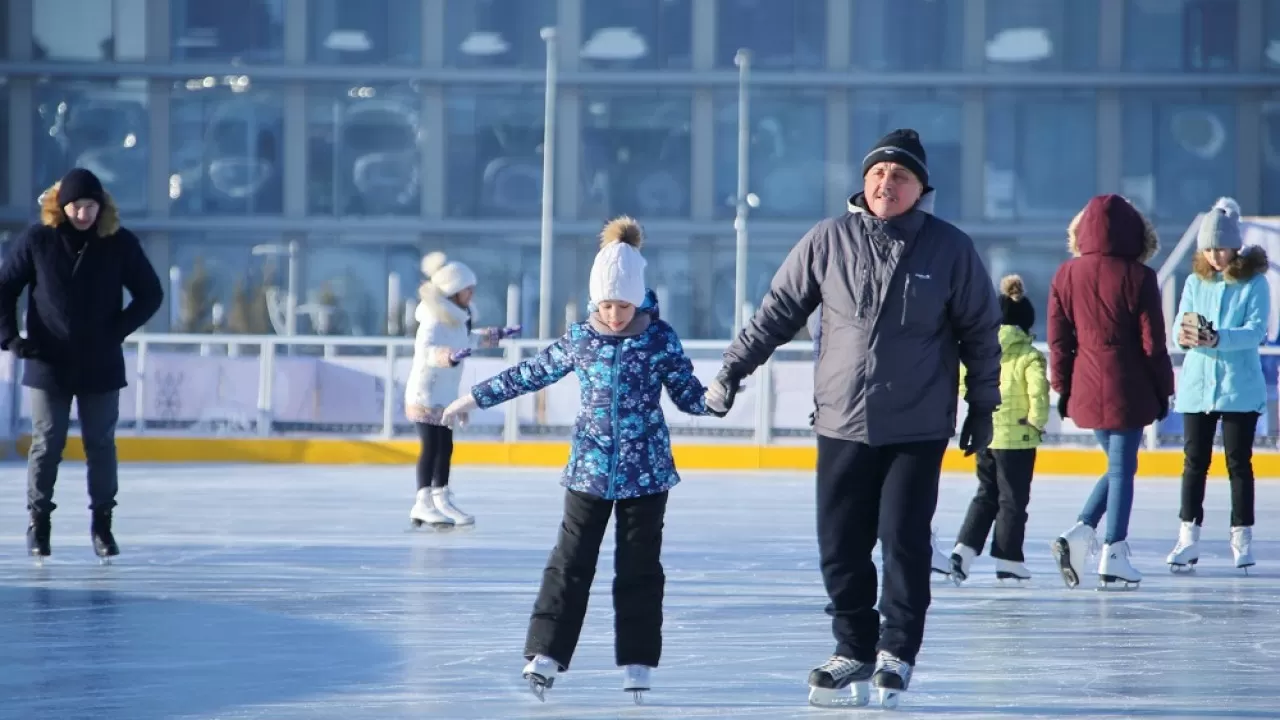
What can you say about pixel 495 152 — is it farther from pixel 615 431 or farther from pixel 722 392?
pixel 722 392

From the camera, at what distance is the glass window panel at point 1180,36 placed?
143ft

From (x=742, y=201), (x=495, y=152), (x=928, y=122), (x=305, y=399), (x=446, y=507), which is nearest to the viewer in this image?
(x=446, y=507)

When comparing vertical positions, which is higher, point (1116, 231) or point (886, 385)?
point (1116, 231)

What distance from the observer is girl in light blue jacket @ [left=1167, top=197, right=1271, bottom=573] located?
8.89 m

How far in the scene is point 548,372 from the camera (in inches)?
229

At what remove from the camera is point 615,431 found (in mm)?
5730

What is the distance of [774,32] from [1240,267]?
35537 mm

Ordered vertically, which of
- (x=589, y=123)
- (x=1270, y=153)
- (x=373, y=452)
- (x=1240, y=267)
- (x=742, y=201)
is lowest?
(x=373, y=452)

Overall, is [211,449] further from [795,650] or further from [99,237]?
[795,650]

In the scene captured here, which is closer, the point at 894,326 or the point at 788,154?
the point at 894,326

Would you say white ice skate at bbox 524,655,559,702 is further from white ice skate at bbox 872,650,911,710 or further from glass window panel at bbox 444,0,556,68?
glass window panel at bbox 444,0,556,68

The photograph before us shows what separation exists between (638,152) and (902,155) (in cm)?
3896

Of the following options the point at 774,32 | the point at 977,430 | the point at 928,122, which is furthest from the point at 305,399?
the point at 928,122

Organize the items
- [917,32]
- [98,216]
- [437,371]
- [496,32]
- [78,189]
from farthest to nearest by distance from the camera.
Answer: [496,32], [917,32], [437,371], [98,216], [78,189]
